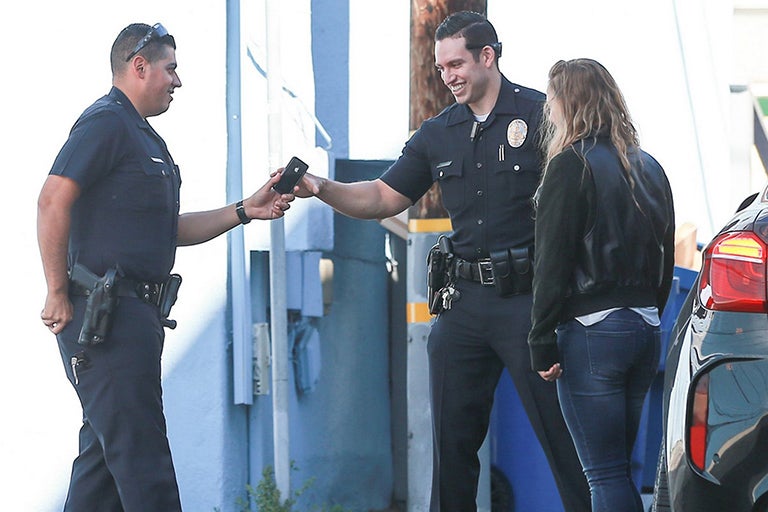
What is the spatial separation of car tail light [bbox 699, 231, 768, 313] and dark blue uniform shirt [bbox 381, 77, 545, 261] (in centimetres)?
156

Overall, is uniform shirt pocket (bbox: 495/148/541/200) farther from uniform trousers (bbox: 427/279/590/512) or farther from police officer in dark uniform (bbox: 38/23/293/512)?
police officer in dark uniform (bbox: 38/23/293/512)

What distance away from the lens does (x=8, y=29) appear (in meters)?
6.04

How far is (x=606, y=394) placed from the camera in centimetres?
414

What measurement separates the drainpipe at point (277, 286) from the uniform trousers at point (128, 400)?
4.53 ft

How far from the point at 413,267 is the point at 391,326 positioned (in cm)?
198

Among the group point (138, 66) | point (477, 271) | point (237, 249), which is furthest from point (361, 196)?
point (237, 249)

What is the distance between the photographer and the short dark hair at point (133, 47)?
4668mm

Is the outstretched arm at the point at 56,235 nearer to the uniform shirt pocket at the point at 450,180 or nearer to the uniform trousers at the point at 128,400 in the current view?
the uniform trousers at the point at 128,400

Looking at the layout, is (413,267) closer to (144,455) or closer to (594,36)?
(144,455)

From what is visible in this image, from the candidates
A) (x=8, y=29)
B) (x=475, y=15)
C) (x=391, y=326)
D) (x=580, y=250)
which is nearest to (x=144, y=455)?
(x=580, y=250)

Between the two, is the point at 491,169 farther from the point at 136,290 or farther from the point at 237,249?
the point at 237,249

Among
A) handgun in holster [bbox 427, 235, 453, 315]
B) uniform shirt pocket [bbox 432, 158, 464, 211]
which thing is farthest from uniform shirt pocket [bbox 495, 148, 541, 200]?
handgun in holster [bbox 427, 235, 453, 315]

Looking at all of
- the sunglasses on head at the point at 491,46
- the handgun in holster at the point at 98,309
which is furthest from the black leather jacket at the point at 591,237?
the handgun in holster at the point at 98,309

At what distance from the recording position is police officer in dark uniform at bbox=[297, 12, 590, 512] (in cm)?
468
